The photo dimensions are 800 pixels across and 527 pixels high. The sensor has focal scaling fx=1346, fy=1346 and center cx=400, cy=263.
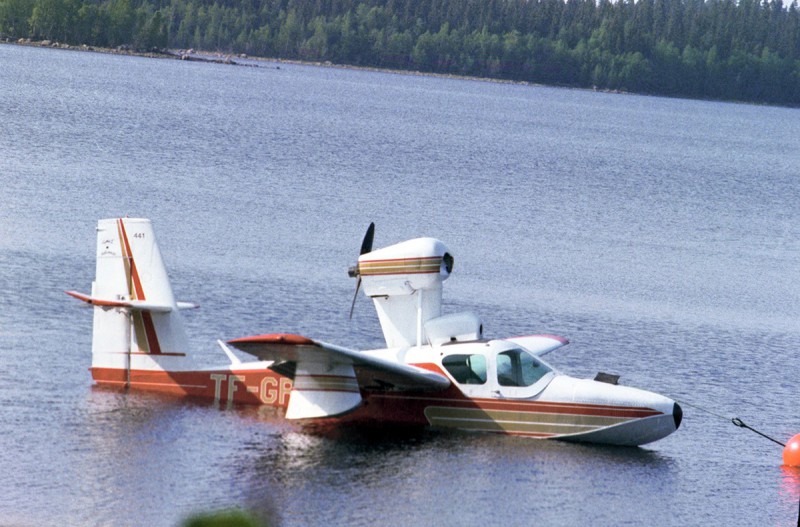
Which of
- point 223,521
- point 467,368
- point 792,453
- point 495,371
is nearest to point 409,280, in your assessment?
point 467,368

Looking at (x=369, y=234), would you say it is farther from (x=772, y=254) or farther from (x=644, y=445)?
(x=772, y=254)

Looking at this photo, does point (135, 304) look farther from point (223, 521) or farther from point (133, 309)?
point (223, 521)

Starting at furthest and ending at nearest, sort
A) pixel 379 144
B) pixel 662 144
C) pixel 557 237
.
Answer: pixel 662 144 < pixel 379 144 < pixel 557 237

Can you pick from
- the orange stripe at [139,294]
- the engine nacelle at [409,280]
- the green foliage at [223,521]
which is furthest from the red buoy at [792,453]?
the green foliage at [223,521]

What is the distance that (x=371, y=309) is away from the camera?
132 ft

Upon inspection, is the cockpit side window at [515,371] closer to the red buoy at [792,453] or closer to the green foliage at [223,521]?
the red buoy at [792,453]

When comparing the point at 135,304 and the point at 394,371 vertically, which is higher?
the point at 135,304

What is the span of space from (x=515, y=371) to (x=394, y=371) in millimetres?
2664

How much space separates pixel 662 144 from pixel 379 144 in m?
53.9

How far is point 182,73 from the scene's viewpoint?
18738 centimetres

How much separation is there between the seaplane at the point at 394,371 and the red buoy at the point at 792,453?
2.80 m

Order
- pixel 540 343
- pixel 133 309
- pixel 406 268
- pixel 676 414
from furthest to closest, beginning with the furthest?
1. pixel 540 343
2. pixel 406 268
3. pixel 133 309
4. pixel 676 414

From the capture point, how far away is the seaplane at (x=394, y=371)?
27.7m

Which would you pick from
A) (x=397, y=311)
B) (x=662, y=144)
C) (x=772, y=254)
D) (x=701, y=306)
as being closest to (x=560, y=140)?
(x=662, y=144)
